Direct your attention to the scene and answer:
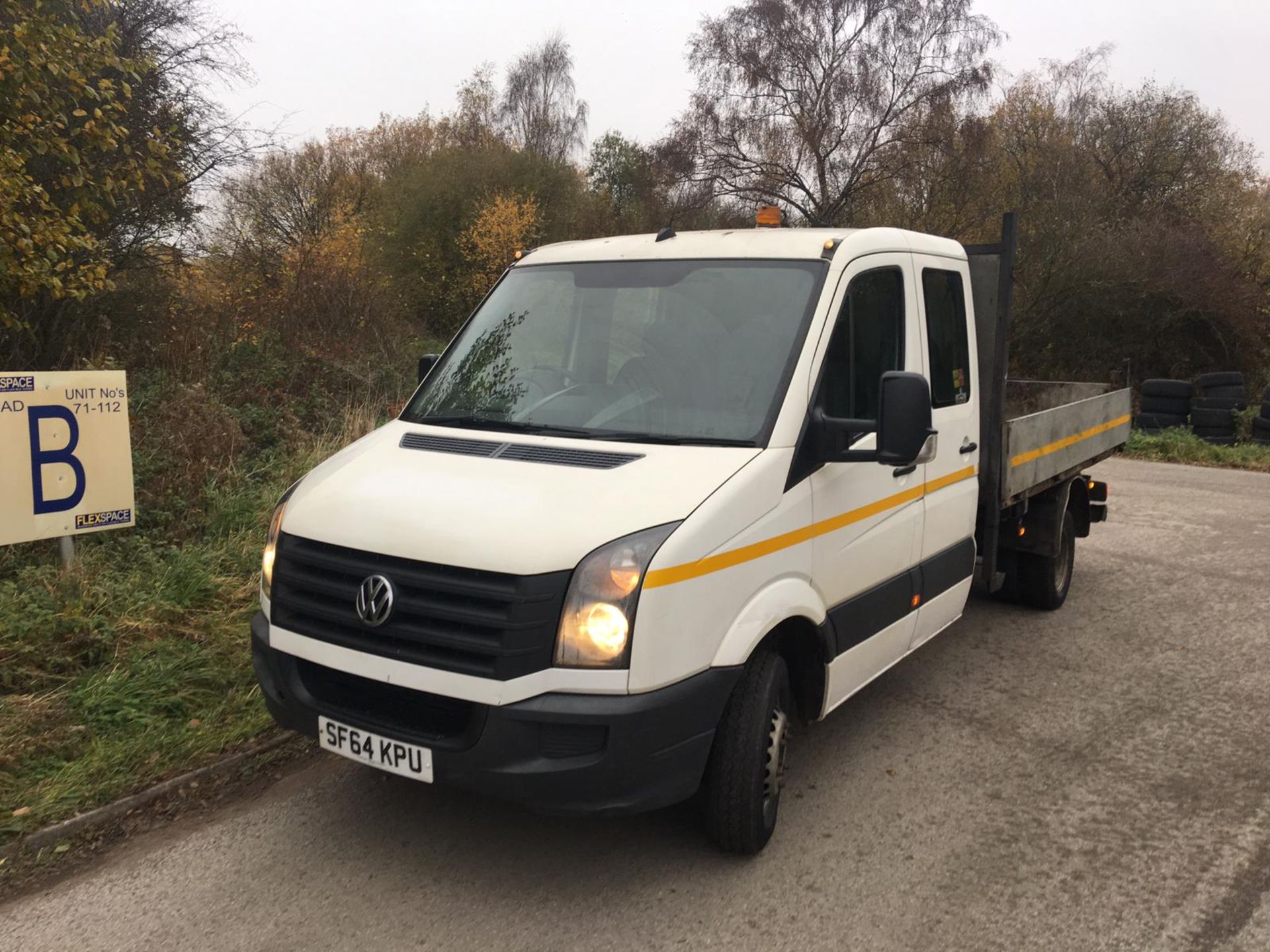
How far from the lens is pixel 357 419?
9562 millimetres

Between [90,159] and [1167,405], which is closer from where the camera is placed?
[90,159]

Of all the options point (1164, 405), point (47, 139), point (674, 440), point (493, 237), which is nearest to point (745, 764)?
point (674, 440)

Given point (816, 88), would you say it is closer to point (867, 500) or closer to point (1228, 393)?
point (1228, 393)

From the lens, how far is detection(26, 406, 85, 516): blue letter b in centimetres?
493

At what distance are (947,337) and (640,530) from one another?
250 centimetres

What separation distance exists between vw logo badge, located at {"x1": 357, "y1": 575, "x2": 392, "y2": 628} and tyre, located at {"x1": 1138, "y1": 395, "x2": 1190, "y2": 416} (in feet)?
59.5

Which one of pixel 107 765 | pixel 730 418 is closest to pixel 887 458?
pixel 730 418

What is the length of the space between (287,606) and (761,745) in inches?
67.0

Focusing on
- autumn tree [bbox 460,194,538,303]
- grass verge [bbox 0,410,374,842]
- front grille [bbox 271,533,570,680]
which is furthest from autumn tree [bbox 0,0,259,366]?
autumn tree [bbox 460,194,538,303]

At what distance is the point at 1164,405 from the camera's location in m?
17.9

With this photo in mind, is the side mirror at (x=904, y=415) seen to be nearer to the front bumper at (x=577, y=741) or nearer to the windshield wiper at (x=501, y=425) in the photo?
the front bumper at (x=577, y=741)

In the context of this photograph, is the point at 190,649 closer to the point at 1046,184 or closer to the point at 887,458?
the point at 887,458

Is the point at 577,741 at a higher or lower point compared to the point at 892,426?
lower

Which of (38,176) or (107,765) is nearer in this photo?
(107,765)
